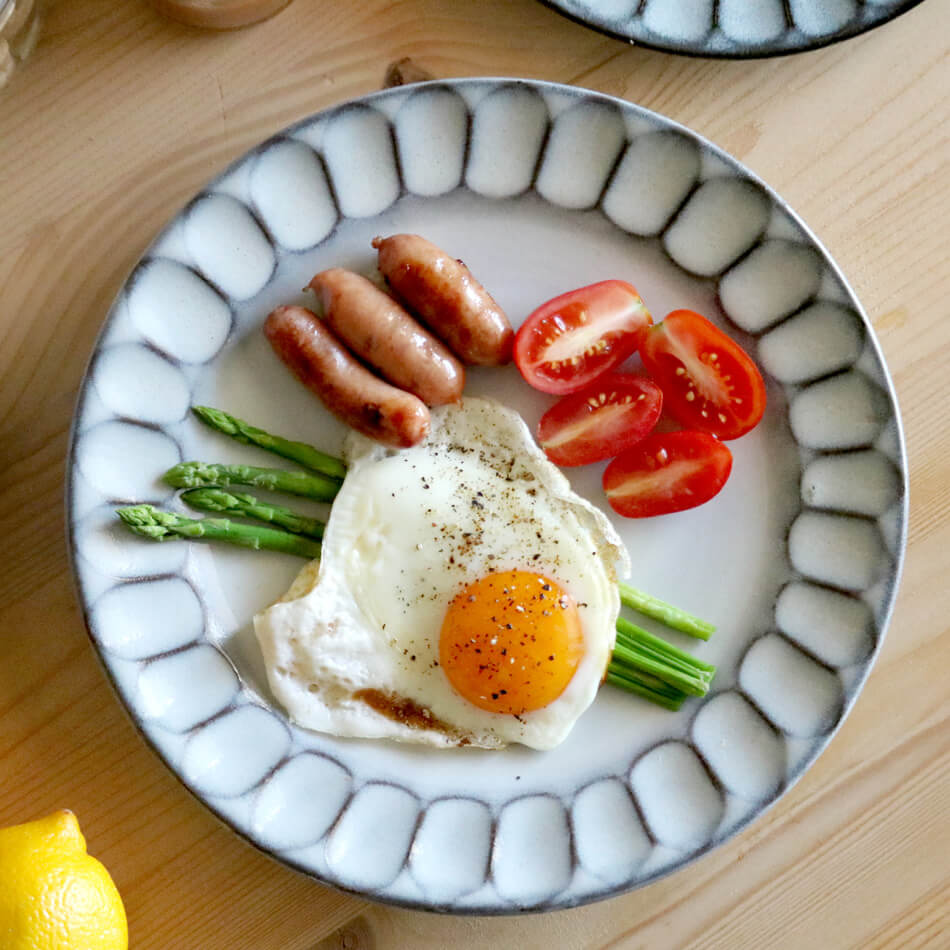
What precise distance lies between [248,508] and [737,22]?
1.78 metres

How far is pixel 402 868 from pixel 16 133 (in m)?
2.11

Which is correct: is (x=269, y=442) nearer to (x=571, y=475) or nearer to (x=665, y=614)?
(x=571, y=475)

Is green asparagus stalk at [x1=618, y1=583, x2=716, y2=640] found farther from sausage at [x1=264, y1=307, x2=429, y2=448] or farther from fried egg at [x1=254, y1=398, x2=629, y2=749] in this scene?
sausage at [x1=264, y1=307, x2=429, y2=448]

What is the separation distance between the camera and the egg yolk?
237 centimetres

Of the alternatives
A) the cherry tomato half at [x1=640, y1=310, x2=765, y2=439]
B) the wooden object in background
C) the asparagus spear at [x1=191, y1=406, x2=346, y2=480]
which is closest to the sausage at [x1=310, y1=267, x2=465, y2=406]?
the asparagus spear at [x1=191, y1=406, x2=346, y2=480]

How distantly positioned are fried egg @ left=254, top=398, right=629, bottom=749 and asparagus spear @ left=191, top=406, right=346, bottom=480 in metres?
0.07

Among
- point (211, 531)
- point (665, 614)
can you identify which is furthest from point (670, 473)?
point (211, 531)

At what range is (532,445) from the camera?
251 cm

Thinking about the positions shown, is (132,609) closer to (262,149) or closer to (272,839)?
(272,839)

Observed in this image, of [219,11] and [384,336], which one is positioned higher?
[219,11]

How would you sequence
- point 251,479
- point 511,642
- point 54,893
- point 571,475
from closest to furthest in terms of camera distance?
point 54,893
point 511,642
point 251,479
point 571,475

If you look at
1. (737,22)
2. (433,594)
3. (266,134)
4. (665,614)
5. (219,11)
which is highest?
(219,11)

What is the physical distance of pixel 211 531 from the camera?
8.06ft

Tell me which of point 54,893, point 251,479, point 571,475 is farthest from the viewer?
point 571,475
